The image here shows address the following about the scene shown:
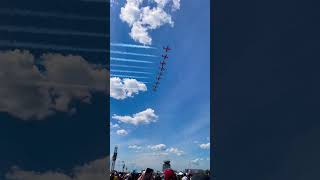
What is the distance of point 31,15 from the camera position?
2205mm

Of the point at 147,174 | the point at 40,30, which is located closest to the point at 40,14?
the point at 40,30

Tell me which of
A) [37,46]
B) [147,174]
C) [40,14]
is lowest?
[147,174]

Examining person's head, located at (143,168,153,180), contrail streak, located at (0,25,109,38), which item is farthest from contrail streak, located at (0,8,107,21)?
person's head, located at (143,168,153,180)

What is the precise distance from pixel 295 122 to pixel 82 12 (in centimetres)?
135

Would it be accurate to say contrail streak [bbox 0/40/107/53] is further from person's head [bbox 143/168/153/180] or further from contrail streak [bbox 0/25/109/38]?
person's head [bbox 143/168/153/180]

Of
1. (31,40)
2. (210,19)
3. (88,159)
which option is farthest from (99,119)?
(210,19)

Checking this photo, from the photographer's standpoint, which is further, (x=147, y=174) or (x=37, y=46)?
(x=147, y=174)

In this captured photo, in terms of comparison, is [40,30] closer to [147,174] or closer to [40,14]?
[40,14]

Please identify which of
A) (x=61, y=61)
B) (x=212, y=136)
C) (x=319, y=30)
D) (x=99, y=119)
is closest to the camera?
(x=319, y=30)

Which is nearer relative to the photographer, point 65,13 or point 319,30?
point 319,30

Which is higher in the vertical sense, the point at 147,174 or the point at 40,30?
the point at 40,30

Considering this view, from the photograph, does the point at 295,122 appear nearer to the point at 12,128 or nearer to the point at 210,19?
the point at 210,19

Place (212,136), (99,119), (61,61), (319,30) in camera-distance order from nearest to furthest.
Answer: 1. (319,30)
2. (212,136)
3. (61,61)
4. (99,119)

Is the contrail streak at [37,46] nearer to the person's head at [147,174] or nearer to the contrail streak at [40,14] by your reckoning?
the contrail streak at [40,14]
